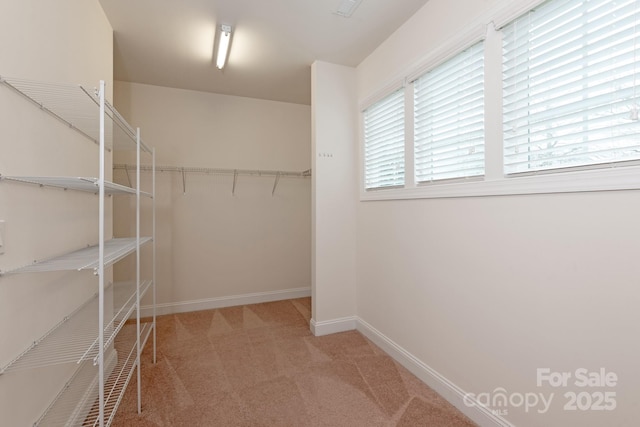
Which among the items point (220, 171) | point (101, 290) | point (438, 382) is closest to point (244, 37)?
point (220, 171)

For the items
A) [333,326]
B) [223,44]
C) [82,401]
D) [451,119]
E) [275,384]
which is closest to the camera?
[82,401]

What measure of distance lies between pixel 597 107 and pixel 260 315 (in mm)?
3216

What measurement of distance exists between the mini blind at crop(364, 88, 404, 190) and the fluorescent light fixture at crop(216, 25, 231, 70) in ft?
4.44

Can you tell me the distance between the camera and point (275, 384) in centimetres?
203

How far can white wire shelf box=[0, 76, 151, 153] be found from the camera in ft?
3.71

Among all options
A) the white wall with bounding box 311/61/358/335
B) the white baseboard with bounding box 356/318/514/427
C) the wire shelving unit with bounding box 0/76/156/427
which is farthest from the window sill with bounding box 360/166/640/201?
the wire shelving unit with bounding box 0/76/156/427

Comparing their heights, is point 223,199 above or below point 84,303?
above

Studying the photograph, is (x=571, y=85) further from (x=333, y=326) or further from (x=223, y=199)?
(x=223, y=199)

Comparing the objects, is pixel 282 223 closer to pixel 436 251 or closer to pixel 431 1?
pixel 436 251

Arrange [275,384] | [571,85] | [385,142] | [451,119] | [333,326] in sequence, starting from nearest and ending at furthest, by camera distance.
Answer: [571,85] < [451,119] < [275,384] < [385,142] < [333,326]

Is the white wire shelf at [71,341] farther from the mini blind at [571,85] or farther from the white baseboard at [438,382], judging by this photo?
the mini blind at [571,85]

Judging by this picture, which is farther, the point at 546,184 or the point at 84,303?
the point at 84,303

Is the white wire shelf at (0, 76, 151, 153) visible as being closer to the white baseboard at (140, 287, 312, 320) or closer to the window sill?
the window sill

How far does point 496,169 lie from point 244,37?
2199 mm
